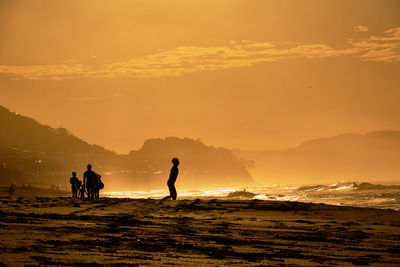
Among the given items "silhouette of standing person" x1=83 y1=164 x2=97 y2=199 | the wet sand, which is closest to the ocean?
"silhouette of standing person" x1=83 y1=164 x2=97 y2=199

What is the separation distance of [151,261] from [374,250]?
189 inches

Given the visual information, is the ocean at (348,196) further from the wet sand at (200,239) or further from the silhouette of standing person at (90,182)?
the wet sand at (200,239)

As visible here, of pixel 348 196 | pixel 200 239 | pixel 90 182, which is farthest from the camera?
pixel 348 196

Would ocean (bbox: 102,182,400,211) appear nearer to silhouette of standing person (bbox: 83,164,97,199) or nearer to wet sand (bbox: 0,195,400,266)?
Answer: silhouette of standing person (bbox: 83,164,97,199)

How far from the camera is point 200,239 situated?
1238cm

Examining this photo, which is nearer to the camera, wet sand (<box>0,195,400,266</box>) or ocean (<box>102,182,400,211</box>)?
wet sand (<box>0,195,400,266</box>)

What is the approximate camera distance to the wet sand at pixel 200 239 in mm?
9359

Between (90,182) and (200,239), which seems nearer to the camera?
(200,239)

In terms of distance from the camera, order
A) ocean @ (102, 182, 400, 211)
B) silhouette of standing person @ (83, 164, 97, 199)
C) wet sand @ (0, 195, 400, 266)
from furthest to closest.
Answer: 1. ocean @ (102, 182, 400, 211)
2. silhouette of standing person @ (83, 164, 97, 199)
3. wet sand @ (0, 195, 400, 266)

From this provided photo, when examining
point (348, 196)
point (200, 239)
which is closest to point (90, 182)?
point (200, 239)

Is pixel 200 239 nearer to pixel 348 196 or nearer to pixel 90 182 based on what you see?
pixel 90 182

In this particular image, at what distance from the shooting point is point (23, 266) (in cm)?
789

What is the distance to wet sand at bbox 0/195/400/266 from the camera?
30.7 feet

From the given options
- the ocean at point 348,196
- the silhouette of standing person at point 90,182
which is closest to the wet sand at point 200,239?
the silhouette of standing person at point 90,182
